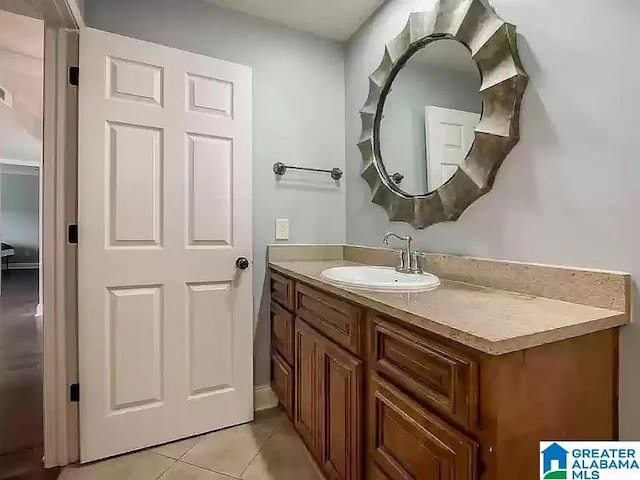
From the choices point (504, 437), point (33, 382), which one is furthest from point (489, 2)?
point (33, 382)

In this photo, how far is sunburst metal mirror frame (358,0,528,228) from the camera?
124cm

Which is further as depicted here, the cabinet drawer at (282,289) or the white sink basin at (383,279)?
the cabinet drawer at (282,289)

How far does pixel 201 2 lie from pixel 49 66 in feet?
2.82

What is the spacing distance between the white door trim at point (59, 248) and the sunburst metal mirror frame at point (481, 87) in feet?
4.91

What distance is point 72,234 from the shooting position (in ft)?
5.36

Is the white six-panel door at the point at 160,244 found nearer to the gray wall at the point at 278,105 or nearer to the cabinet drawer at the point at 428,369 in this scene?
the gray wall at the point at 278,105

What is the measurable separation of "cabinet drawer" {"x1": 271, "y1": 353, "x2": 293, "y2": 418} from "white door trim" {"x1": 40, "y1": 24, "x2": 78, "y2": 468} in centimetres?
95

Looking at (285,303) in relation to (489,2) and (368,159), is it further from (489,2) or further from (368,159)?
(489,2)

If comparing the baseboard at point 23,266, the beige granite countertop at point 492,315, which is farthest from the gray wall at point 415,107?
the baseboard at point 23,266

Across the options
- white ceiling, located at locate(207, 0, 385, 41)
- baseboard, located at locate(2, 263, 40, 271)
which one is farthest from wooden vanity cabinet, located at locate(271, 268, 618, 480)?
baseboard, located at locate(2, 263, 40, 271)

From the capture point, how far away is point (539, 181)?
1.18m

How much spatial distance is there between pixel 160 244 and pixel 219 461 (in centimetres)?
104

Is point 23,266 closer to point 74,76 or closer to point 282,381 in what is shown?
point 74,76

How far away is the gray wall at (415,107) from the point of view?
146 cm
